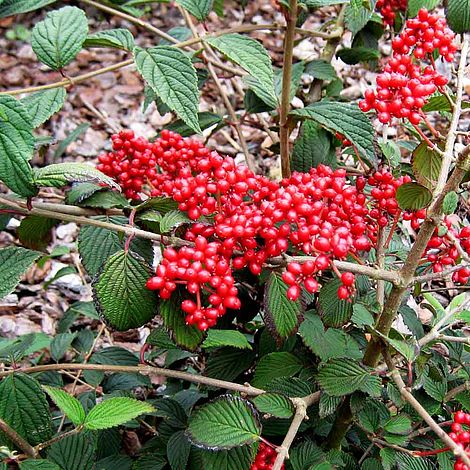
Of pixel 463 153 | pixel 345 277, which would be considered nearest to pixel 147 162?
pixel 345 277

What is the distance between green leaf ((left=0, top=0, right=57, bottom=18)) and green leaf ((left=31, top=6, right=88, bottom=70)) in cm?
5

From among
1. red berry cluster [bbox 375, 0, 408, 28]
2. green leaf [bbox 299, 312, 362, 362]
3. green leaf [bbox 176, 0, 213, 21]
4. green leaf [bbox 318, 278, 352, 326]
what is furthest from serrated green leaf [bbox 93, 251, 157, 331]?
red berry cluster [bbox 375, 0, 408, 28]

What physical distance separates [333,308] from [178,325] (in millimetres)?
392

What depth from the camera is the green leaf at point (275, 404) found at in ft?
4.61

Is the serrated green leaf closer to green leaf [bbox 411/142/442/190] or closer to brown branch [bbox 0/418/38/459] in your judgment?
brown branch [bbox 0/418/38/459]

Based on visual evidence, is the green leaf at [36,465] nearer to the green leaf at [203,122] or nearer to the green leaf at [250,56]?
the green leaf at [250,56]

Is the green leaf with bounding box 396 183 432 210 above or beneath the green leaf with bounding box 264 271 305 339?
above

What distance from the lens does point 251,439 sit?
52.2 inches

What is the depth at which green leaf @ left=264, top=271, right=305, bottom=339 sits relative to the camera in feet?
4.71

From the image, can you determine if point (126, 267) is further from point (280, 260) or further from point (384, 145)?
point (384, 145)

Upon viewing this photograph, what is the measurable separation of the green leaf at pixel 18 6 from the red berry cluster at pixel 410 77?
0.96 m

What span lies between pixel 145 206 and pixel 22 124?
37 cm

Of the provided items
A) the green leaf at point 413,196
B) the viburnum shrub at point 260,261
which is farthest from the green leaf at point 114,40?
the green leaf at point 413,196

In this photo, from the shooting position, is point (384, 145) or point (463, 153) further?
point (384, 145)
